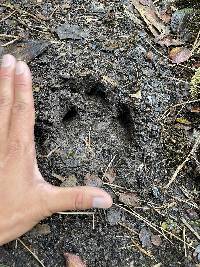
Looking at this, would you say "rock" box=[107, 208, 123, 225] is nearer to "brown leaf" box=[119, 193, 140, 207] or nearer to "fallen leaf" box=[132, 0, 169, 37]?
"brown leaf" box=[119, 193, 140, 207]

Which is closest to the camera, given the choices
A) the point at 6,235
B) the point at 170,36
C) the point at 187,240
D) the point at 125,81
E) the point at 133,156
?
the point at 6,235

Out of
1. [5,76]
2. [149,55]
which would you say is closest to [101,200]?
[5,76]

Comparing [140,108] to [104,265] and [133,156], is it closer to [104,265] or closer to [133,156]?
[133,156]

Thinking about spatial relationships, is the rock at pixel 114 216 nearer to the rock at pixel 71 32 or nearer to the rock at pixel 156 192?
the rock at pixel 156 192

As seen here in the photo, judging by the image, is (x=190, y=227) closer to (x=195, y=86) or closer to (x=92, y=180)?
(x=92, y=180)

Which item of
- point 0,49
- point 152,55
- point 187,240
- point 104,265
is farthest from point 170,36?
point 104,265

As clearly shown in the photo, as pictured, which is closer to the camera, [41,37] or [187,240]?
[187,240]

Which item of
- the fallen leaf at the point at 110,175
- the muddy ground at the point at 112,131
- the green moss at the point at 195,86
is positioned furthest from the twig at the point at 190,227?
the green moss at the point at 195,86
